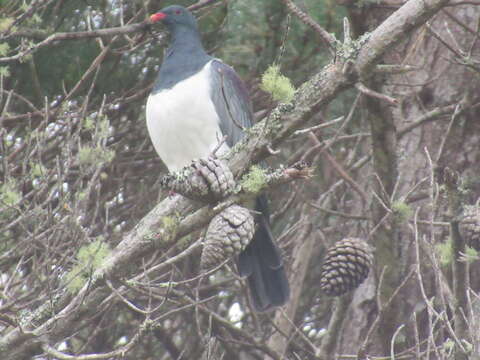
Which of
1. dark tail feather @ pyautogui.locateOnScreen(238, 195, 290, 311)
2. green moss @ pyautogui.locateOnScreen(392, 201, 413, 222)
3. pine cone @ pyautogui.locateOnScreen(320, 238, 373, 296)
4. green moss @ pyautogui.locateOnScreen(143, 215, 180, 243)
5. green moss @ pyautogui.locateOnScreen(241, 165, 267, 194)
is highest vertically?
green moss @ pyautogui.locateOnScreen(241, 165, 267, 194)

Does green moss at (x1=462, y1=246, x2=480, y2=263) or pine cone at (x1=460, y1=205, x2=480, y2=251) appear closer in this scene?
green moss at (x1=462, y1=246, x2=480, y2=263)

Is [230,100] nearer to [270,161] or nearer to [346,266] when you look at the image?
[270,161]

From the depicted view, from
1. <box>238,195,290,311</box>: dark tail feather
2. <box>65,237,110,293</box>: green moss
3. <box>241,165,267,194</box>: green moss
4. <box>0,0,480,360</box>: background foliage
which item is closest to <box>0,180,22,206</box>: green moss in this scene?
<box>0,0,480,360</box>: background foliage

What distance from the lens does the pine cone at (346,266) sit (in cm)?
324

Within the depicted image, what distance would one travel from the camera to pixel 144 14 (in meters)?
4.21

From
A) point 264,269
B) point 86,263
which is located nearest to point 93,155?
point 86,263

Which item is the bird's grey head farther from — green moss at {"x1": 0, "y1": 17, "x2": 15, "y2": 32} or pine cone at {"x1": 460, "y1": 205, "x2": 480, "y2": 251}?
pine cone at {"x1": 460, "y1": 205, "x2": 480, "y2": 251}

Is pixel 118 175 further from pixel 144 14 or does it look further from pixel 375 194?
pixel 375 194

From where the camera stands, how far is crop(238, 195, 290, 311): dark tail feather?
12.1 feet

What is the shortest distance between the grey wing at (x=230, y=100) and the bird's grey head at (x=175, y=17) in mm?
290

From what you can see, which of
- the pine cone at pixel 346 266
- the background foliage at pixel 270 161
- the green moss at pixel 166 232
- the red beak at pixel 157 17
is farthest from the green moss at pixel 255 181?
the red beak at pixel 157 17

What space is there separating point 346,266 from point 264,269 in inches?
22.8

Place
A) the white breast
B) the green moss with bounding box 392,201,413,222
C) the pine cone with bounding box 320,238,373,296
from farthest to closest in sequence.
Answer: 1. the white breast
2. the pine cone with bounding box 320,238,373,296
3. the green moss with bounding box 392,201,413,222

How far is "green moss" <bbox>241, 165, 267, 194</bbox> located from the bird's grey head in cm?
167
